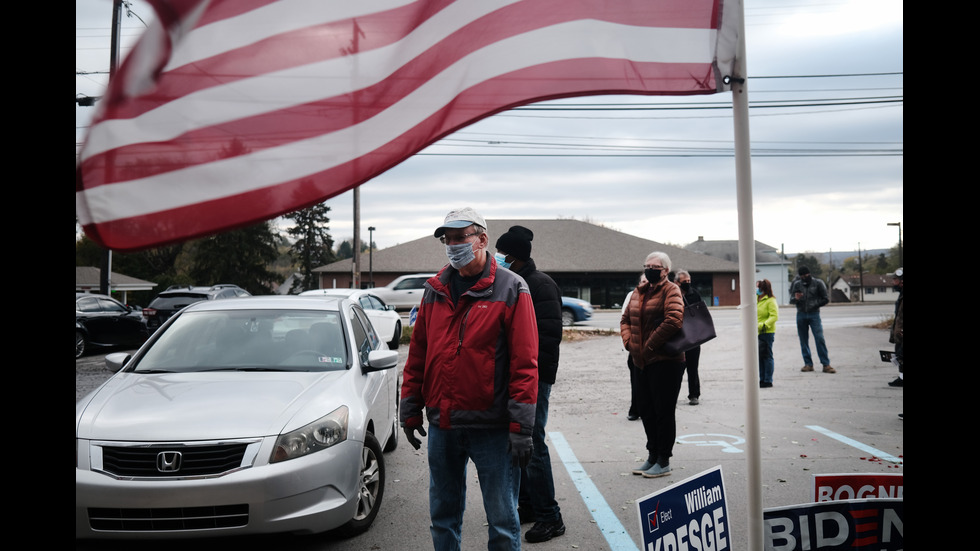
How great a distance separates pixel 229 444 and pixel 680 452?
4.56m

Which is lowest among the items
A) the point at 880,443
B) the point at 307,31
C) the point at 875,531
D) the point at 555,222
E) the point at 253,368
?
the point at 880,443

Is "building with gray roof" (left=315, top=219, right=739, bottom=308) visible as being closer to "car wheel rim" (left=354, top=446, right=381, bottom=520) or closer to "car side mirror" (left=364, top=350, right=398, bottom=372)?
"car side mirror" (left=364, top=350, right=398, bottom=372)

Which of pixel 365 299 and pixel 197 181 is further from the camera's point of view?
pixel 365 299

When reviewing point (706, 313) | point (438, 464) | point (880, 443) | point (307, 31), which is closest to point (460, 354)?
point (438, 464)

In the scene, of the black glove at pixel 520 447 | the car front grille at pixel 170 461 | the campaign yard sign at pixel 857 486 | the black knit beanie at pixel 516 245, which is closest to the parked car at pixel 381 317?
the black knit beanie at pixel 516 245

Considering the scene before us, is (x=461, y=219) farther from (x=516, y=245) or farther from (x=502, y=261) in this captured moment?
(x=502, y=261)

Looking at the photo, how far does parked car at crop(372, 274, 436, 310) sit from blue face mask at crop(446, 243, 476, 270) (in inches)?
1113

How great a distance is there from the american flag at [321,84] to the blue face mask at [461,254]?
0.81m

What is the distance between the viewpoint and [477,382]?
10.9 feet

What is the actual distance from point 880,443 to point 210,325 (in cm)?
678

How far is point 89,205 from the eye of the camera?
230cm

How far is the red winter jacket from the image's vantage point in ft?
10.9

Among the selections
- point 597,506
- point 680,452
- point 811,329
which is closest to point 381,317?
point 811,329

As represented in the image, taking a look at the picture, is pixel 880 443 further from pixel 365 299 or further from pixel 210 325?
pixel 365 299
